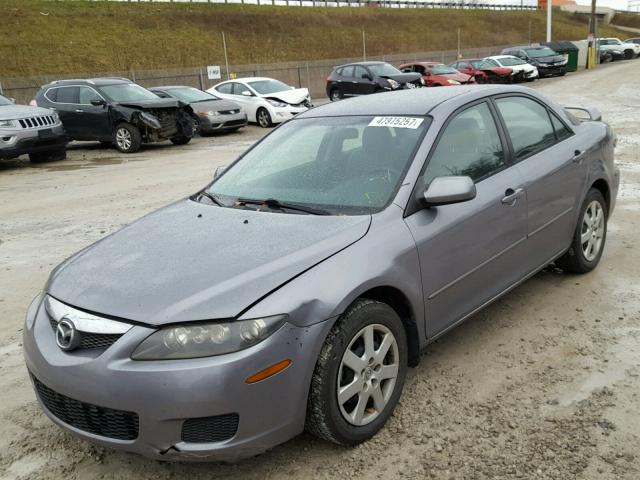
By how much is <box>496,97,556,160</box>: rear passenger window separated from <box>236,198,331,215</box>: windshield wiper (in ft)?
5.10

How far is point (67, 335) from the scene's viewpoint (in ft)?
8.74

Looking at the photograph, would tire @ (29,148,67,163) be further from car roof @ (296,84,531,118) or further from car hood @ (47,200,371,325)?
car hood @ (47,200,371,325)

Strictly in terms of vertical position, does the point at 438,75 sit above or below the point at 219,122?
below

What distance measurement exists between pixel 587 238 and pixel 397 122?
2.07 meters

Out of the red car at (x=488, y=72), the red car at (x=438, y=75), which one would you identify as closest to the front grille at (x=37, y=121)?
the red car at (x=438, y=75)

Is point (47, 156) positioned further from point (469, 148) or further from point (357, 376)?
point (357, 376)

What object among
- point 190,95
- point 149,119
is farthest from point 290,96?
point 149,119

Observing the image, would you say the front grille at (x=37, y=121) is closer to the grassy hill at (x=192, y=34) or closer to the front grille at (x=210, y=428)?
the front grille at (x=210, y=428)

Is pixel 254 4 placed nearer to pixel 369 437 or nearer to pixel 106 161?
pixel 106 161

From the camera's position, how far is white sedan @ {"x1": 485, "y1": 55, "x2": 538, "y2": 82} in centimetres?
3025

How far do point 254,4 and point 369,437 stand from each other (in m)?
61.3

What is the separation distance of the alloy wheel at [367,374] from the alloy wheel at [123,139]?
1321 centimetres

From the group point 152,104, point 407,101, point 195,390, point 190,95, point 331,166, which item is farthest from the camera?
point 190,95

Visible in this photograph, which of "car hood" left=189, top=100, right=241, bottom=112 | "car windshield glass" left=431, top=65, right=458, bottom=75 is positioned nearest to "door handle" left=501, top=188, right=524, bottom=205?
"car hood" left=189, top=100, right=241, bottom=112
